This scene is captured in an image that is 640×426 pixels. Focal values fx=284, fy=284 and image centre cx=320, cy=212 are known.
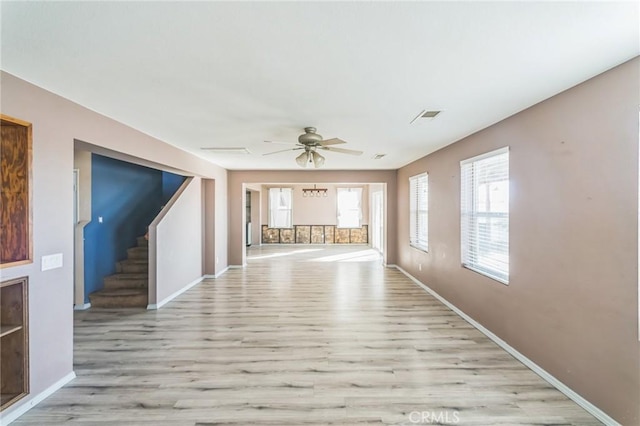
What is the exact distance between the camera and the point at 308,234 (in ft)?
38.5

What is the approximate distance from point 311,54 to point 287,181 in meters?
5.41

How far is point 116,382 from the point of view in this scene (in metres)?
2.47

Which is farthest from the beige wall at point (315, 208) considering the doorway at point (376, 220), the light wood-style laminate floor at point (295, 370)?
the light wood-style laminate floor at point (295, 370)

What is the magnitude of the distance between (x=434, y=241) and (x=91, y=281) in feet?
18.4

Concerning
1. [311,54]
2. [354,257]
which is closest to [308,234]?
[354,257]

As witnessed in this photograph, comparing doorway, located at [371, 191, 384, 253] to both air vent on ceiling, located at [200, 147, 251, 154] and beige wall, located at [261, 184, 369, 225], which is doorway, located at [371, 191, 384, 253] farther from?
air vent on ceiling, located at [200, 147, 251, 154]

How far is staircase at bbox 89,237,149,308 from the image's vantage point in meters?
4.34

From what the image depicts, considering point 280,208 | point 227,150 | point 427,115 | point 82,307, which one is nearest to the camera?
point 427,115

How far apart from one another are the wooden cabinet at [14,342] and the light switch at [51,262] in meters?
0.16

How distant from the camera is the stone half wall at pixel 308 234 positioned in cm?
1166

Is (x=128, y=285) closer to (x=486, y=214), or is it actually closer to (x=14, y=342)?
(x=14, y=342)

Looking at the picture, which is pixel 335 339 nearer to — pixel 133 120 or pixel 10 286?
pixel 10 286

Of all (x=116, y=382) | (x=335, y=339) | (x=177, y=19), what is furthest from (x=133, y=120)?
(x=335, y=339)

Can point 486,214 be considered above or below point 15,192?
below
